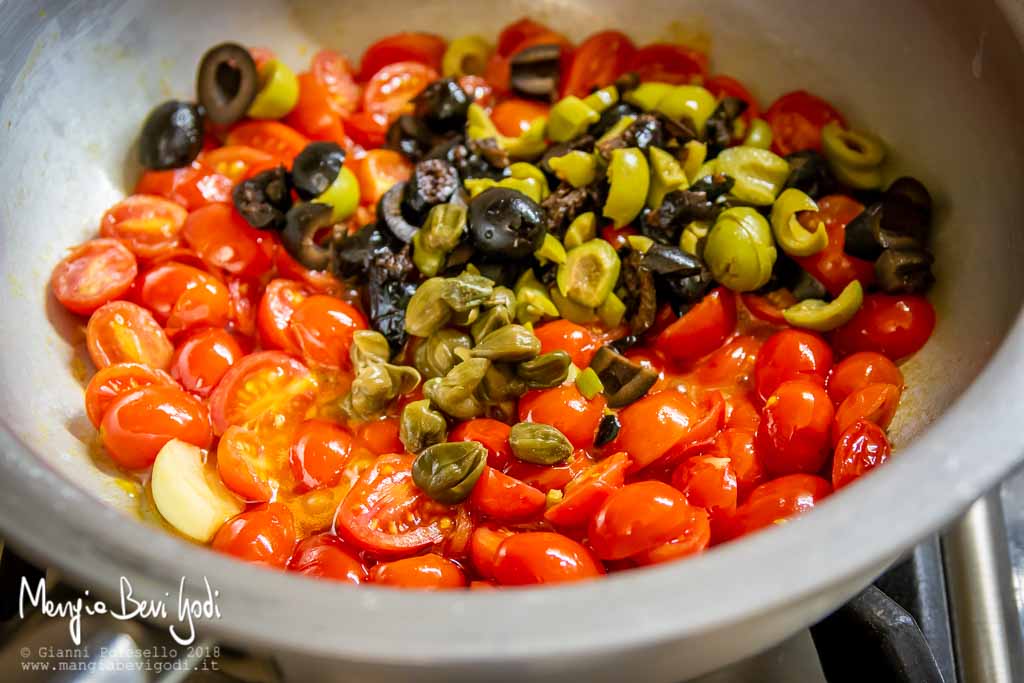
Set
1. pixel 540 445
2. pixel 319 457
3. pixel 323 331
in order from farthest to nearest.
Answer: pixel 323 331 < pixel 319 457 < pixel 540 445

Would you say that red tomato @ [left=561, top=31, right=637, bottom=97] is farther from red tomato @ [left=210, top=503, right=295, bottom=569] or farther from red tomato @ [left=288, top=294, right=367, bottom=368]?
red tomato @ [left=210, top=503, right=295, bottom=569]

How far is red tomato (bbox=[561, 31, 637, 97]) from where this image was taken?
2648 mm

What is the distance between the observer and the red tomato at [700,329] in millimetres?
2137

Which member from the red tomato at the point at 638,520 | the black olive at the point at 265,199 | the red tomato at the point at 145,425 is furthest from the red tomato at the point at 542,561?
the black olive at the point at 265,199

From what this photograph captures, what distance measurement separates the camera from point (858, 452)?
1.77 m

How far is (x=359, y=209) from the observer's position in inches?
97.8

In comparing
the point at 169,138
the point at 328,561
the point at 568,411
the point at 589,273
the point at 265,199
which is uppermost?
the point at 169,138

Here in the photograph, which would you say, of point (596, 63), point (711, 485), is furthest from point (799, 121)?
point (711, 485)

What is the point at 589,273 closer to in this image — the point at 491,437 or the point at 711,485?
the point at 491,437

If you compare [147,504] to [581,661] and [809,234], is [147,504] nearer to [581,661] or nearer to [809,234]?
[581,661]

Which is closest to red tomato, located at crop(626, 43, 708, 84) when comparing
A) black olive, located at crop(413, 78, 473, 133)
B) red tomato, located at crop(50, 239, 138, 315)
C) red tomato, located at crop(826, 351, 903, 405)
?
black olive, located at crop(413, 78, 473, 133)

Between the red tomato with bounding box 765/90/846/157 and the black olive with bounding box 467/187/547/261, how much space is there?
2.57 ft

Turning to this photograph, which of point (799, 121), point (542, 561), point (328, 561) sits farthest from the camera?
point (799, 121)

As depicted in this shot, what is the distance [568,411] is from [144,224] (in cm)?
121
